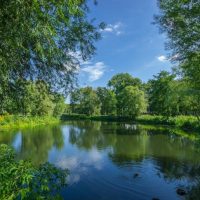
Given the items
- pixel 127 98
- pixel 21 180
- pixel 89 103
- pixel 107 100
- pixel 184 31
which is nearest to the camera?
pixel 21 180

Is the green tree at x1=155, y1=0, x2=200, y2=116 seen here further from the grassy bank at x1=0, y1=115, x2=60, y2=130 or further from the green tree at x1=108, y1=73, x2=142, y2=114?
the green tree at x1=108, y1=73, x2=142, y2=114

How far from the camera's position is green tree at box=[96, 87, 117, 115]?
270ft

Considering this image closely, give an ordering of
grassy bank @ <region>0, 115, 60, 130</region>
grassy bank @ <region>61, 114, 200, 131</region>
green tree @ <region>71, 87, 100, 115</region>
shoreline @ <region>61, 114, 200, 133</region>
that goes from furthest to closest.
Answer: green tree @ <region>71, 87, 100, 115</region> → grassy bank @ <region>0, 115, 60, 130</region> → grassy bank @ <region>61, 114, 200, 131</region> → shoreline @ <region>61, 114, 200, 133</region>

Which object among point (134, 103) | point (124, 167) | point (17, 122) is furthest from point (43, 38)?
point (134, 103)

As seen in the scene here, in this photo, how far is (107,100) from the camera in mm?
86500

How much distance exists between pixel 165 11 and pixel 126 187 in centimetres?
957

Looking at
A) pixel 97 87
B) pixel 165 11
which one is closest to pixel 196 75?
pixel 165 11

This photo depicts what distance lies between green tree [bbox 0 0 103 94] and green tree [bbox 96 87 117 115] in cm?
7322

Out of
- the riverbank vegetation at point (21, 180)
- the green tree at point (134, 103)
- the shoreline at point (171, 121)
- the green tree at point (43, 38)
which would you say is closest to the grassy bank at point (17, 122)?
the green tree at point (134, 103)

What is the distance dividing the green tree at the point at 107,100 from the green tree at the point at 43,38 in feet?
240

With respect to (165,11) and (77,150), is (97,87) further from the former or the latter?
(165,11)

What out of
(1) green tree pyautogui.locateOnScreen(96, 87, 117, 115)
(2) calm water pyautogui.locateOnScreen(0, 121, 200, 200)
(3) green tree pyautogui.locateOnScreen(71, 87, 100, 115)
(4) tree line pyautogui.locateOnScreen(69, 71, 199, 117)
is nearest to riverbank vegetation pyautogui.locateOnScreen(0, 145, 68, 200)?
(2) calm water pyautogui.locateOnScreen(0, 121, 200, 200)

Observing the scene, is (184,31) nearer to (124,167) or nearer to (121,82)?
(124,167)

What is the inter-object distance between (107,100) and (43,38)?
263ft
